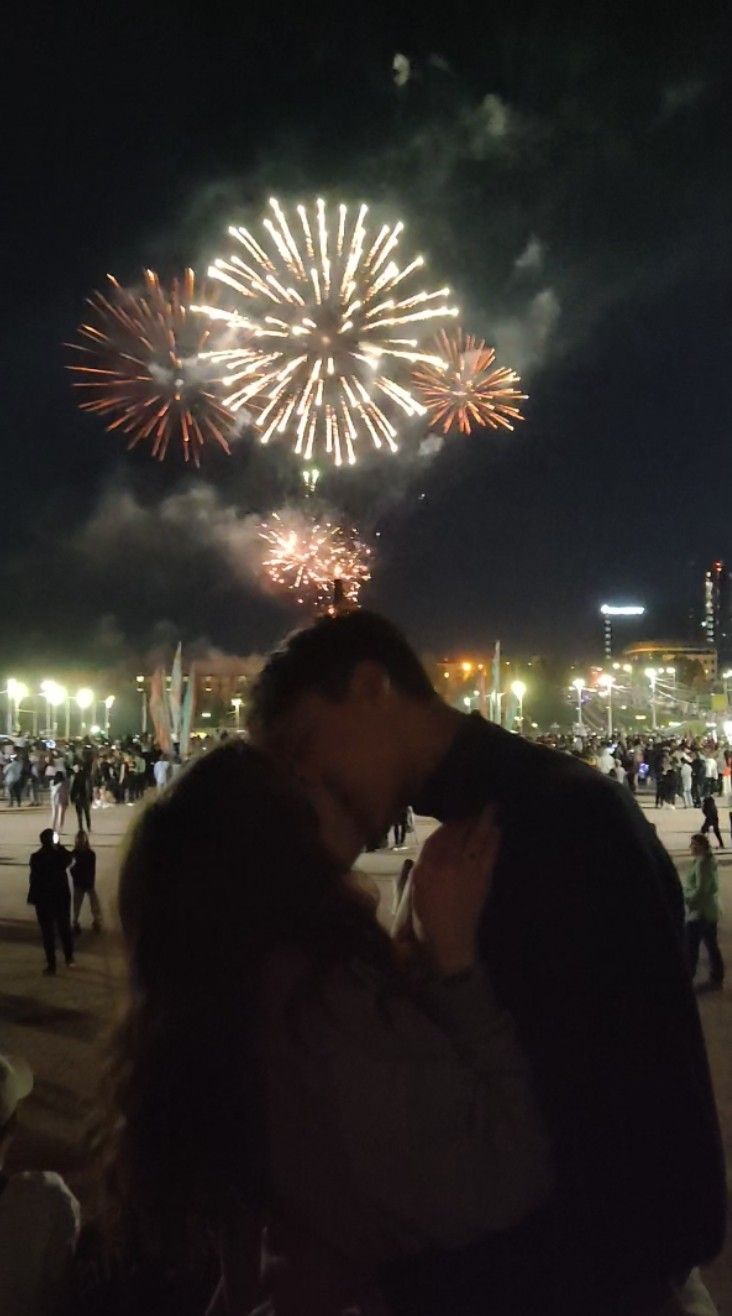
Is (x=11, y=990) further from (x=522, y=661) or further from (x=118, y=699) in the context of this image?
(x=522, y=661)

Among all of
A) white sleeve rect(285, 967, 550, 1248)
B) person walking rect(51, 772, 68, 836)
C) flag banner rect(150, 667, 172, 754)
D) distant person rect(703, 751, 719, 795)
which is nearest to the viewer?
white sleeve rect(285, 967, 550, 1248)

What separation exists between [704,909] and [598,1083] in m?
8.35

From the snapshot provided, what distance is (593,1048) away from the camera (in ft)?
4.24

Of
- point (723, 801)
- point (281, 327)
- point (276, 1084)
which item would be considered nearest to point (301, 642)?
point (276, 1084)

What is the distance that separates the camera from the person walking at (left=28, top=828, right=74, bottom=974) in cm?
973

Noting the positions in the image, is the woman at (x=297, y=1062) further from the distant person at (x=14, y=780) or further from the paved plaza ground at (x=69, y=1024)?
the distant person at (x=14, y=780)

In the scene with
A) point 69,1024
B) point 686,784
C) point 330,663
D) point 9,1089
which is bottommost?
point 69,1024

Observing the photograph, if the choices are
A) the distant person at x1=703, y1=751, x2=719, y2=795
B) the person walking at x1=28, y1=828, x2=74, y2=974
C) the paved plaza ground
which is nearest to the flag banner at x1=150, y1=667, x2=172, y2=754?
the paved plaza ground

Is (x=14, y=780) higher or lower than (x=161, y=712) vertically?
lower

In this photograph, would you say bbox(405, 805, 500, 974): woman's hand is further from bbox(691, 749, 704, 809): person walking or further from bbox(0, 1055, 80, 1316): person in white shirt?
bbox(691, 749, 704, 809): person walking

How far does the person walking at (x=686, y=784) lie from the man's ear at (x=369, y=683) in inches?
1030

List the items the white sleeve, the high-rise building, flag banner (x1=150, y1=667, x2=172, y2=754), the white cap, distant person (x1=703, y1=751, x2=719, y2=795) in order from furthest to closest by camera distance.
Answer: the high-rise building, flag banner (x1=150, y1=667, x2=172, y2=754), distant person (x1=703, y1=751, x2=719, y2=795), the white cap, the white sleeve

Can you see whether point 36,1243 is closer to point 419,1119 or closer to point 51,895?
point 419,1119

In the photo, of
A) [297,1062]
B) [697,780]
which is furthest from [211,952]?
[697,780]
